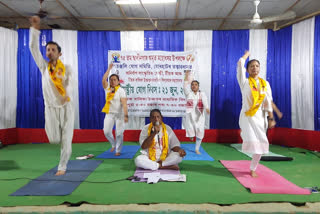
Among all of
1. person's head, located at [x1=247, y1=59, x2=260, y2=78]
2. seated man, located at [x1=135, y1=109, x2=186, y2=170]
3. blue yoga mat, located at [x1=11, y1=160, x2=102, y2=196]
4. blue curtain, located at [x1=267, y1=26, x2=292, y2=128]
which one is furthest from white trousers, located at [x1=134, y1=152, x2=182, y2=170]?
blue curtain, located at [x1=267, y1=26, x2=292, y2=128]

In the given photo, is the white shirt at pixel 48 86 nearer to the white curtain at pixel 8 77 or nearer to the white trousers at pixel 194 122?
the white trousers at pixel 194 122

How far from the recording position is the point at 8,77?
5391 mm

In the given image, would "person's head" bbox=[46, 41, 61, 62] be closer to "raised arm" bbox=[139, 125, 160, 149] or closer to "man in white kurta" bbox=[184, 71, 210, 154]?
"raised arm" bbox=[139, 125, 160, 149]

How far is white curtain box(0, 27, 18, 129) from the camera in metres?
5.27

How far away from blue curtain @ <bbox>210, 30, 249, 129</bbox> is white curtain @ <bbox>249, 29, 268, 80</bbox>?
154 mm

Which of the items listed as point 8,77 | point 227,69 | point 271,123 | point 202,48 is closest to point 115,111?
point 271,123

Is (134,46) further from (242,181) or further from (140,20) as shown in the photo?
(242,181)

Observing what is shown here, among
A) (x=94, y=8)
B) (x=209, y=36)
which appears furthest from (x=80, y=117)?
(x=209, y=36)

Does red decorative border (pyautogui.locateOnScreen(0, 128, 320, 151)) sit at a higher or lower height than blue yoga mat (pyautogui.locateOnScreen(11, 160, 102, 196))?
higher

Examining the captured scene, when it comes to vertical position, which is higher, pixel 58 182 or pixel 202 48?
pixel 202 48

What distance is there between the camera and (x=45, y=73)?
2709 mm

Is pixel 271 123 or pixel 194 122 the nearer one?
pixel 271 123

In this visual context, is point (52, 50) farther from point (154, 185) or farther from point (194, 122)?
point (194, 122)

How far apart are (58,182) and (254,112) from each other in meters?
2.69
